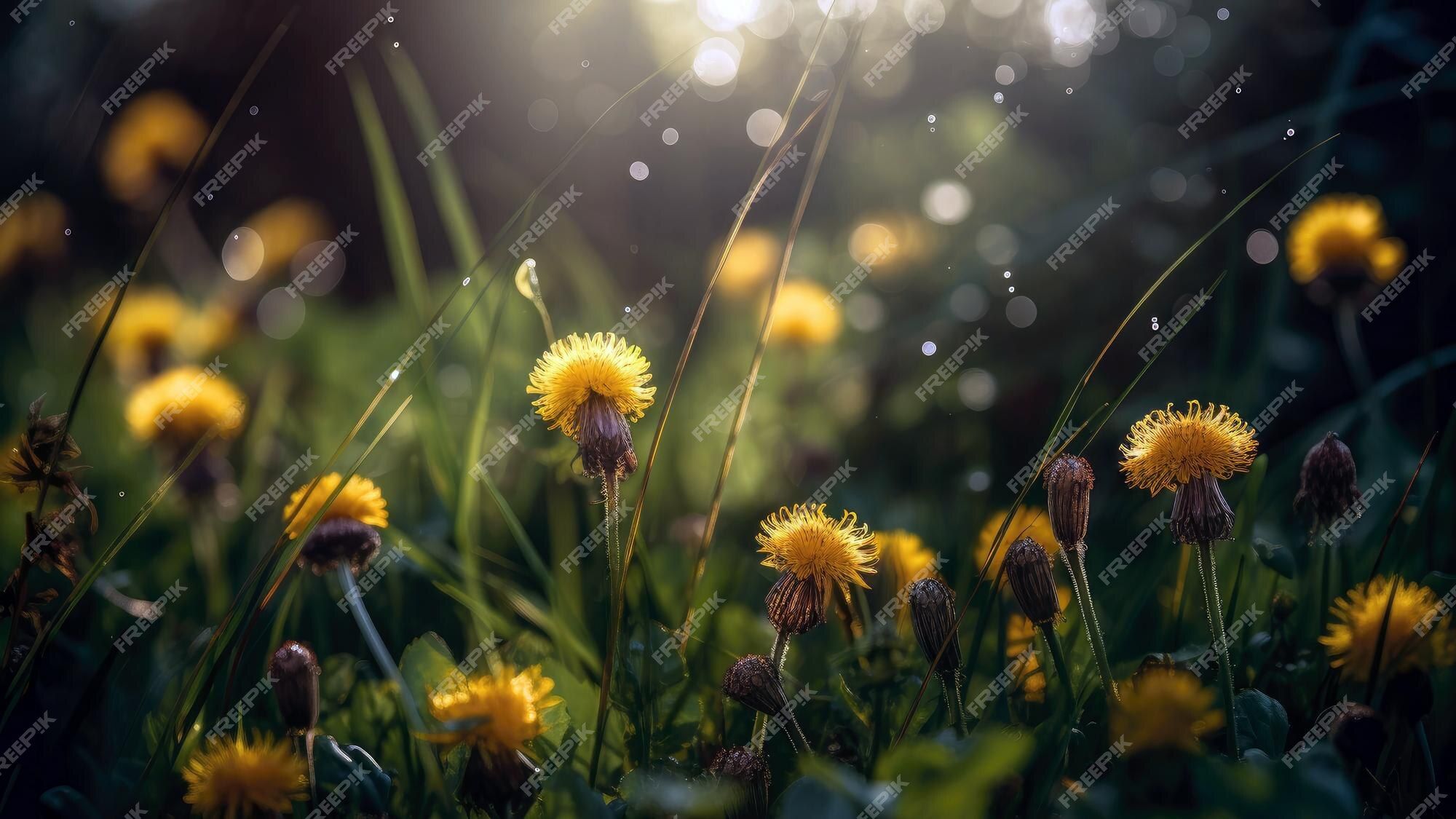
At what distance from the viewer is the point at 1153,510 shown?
1492mm

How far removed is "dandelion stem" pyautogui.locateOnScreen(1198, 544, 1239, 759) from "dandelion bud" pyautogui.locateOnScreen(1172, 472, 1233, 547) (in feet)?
0.04

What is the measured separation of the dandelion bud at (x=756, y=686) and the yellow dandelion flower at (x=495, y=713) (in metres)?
0.17

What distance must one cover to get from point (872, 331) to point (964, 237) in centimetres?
36

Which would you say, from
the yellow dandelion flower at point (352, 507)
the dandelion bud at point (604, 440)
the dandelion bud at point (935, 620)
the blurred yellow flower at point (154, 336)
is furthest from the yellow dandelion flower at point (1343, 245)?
the blurred yellow flower at point (154, 336)

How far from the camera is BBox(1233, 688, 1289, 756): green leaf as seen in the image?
856 millimetres

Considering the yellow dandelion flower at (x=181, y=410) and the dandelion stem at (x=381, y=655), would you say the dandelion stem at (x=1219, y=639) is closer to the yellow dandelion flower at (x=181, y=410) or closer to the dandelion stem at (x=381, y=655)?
the dandelion stem at (x=381, y=655)

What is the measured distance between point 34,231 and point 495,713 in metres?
2.61

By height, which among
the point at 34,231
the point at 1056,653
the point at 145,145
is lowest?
the point at 1056,653

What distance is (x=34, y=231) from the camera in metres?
2.62

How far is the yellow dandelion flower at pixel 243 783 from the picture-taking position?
81 centimetres

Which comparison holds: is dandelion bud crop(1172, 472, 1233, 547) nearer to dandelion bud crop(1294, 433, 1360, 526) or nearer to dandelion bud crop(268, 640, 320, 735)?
dandelion bud crop(1294, 433, 1360, 526)

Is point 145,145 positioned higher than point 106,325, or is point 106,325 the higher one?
point 145,145

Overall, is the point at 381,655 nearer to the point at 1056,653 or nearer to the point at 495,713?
the point at 495,713

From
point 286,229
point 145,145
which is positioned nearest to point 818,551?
point 286,229
